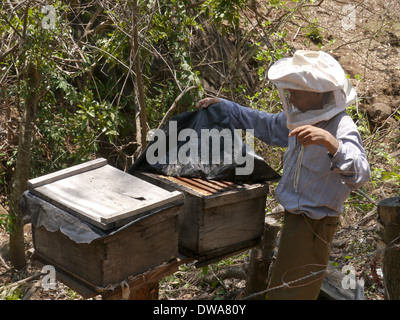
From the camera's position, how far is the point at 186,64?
5.68 meters

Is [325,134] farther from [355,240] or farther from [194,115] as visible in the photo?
[355,240]

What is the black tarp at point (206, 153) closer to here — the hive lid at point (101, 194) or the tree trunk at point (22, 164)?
the hive lid at point (101, 194)

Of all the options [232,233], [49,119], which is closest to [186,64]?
[49,119]

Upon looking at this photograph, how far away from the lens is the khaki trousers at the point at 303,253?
3.13 meters

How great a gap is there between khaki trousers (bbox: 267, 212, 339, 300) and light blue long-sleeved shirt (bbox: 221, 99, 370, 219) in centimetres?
8

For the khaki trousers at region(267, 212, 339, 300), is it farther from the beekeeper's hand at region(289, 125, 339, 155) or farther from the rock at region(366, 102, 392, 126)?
the rock at region(366, 102, 392, 126)

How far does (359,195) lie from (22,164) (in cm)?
325

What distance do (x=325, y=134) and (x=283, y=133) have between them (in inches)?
28.5

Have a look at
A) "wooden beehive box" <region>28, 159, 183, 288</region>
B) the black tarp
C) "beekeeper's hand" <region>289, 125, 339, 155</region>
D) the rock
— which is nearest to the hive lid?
"wooden beehive box" <region>28, 159, 183, 288</region>

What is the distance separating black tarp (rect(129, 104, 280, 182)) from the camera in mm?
3273

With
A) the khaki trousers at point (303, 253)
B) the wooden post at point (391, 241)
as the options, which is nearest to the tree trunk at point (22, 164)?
the khaki trousers at point (303, 253)

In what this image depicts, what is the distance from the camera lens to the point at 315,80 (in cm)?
292

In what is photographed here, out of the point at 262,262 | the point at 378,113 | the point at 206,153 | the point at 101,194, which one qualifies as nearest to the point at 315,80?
the point at 206,153

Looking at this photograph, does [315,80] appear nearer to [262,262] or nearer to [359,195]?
[262,262]
